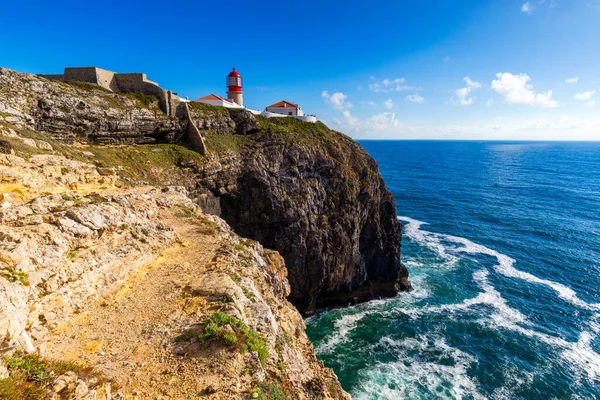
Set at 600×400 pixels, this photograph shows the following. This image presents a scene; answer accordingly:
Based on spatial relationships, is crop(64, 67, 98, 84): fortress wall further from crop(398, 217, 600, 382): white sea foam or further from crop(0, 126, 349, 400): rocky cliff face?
crop(398, 217, 600, 382): white sea foam

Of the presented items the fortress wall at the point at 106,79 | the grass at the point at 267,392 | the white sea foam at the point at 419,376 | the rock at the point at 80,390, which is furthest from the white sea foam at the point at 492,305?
the fortress wall at the point at 106,79

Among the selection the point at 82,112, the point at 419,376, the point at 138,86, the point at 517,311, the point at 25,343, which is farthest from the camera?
the point at 138,86

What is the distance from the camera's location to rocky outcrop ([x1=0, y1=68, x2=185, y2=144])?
2753 centimetres

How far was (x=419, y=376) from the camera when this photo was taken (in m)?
28.5

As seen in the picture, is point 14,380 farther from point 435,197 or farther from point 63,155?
point 435,197

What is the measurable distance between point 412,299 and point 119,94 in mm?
49977

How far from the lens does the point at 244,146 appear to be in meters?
43.8

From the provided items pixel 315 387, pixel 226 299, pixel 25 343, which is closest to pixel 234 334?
pixel 226 299

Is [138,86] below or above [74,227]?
above

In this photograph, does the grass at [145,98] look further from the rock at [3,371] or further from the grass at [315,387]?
the grass at [315,387]

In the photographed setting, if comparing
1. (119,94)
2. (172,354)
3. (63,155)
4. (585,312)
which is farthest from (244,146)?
(585,312)

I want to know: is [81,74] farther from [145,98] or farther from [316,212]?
[316,212]

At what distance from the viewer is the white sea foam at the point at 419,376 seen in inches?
1052

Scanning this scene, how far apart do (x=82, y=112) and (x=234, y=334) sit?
33.7m
